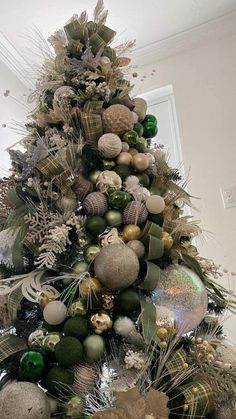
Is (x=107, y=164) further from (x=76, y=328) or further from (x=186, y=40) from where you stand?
(x=186, y=40)

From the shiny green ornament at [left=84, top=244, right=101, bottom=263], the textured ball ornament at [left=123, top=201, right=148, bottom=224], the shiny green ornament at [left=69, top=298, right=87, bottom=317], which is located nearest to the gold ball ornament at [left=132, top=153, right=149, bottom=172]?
the textured ball ornament at [left=123, top=201, right=148, bottom=224]

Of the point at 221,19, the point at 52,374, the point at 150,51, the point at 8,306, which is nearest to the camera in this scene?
the point at 52,374

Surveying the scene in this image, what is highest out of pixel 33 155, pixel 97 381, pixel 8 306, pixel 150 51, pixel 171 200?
pixel 150 51

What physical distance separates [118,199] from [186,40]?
5.23 ft

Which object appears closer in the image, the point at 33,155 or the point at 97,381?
the point at 97,381

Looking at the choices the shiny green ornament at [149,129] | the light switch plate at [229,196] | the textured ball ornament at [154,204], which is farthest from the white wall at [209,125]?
the textured ball ornament at [154,204]

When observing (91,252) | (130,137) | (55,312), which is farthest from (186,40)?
(55,312)

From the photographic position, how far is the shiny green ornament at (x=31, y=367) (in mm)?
565

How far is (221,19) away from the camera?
195 cm

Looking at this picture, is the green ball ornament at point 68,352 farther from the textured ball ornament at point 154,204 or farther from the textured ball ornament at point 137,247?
the textured ball ornament at point 154,204

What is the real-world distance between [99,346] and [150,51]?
185cm

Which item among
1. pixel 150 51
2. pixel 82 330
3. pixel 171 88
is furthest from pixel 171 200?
pixel 150 51

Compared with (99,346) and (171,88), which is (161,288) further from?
(171,88)

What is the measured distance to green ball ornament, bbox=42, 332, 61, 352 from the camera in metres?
0.60
